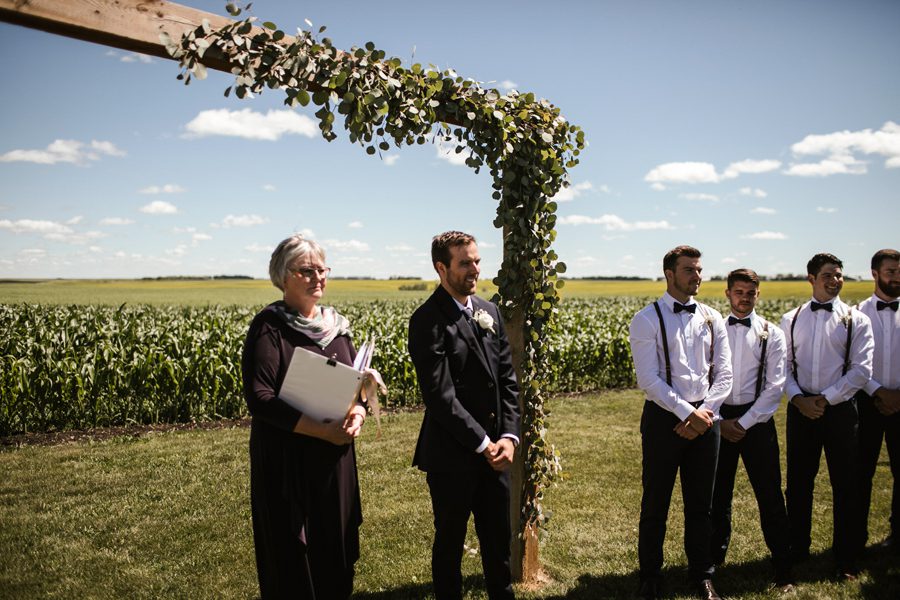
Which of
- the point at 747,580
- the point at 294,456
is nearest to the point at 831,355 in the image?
the point at 747,580

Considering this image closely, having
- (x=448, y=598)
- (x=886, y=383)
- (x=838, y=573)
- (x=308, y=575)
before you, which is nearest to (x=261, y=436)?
(x=308, y=575)

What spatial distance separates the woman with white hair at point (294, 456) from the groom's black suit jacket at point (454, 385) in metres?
0.49

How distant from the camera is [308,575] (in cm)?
322

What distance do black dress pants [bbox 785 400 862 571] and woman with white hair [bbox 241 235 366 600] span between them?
3797 mm

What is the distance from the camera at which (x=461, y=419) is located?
3.51 metres

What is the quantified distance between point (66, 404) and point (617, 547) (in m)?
8.61

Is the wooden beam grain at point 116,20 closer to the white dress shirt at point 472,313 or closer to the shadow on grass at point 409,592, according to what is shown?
the white dress shirt at point 472,313

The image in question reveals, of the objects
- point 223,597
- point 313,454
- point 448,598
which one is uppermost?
point 313,454

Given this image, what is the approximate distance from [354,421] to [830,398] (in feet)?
12.6

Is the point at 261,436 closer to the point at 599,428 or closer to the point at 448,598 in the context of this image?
the point at 448,598

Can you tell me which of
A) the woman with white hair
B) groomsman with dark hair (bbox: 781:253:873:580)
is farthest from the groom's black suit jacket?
groomsman with dark hair (bbox: 781:253:873:580)

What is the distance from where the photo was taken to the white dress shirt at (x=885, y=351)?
514 cm

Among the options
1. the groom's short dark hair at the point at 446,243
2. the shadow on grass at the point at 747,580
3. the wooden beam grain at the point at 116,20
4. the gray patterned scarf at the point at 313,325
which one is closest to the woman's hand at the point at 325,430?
the gray patterned scarf at the point at 313,325

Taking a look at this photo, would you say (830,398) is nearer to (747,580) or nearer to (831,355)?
(831,355)
